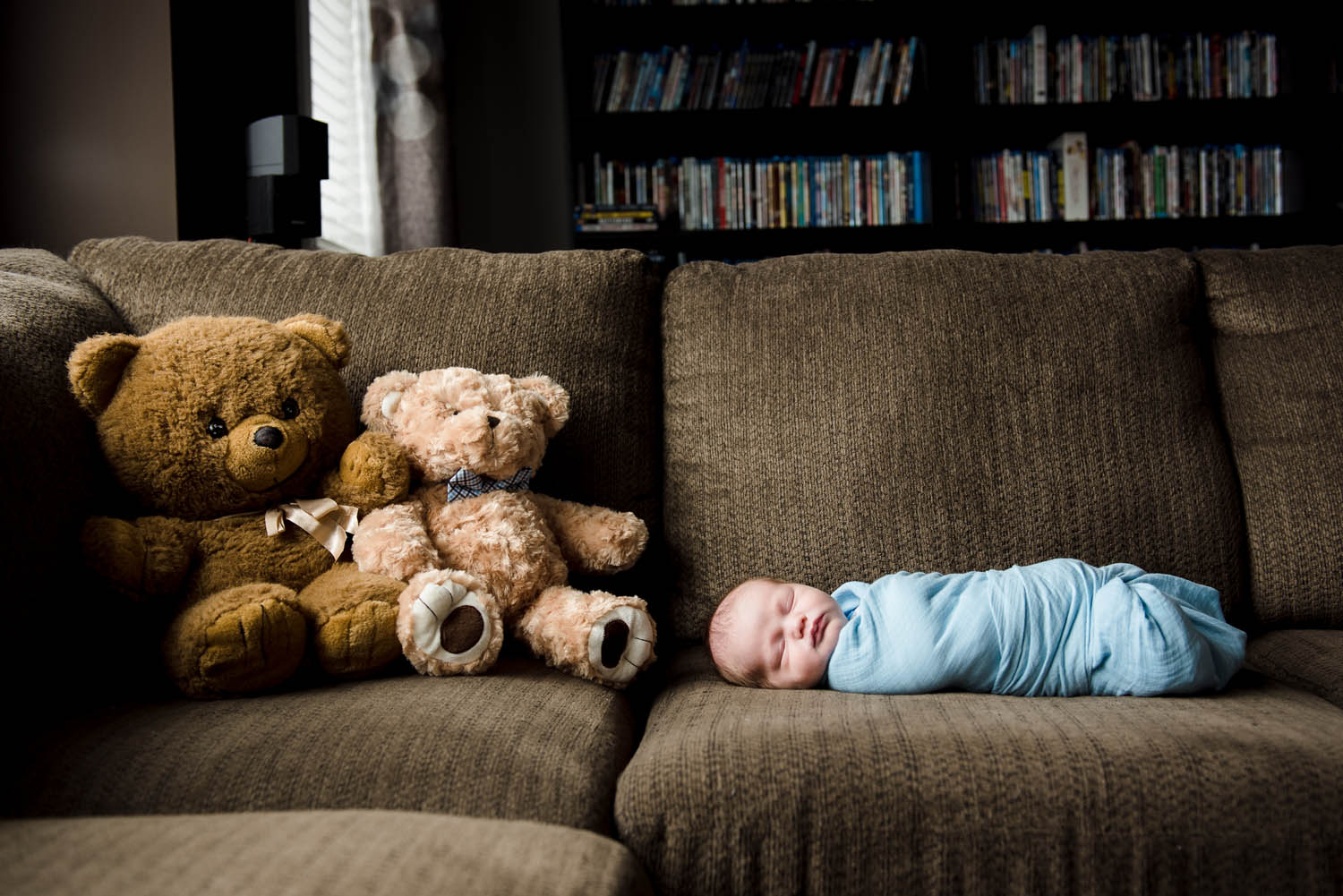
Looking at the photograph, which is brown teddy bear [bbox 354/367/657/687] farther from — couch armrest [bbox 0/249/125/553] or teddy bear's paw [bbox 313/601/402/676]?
couch armrest [bbox 0/249/125/553]

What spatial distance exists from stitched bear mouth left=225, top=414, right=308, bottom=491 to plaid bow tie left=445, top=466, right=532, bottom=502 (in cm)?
18

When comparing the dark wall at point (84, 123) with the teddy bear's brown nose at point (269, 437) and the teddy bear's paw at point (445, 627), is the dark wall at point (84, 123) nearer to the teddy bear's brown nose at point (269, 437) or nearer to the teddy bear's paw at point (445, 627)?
the teddy bear's brown nose at point (269, 437)

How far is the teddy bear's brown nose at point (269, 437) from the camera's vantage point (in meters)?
1.03

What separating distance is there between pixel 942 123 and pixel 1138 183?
706 mm

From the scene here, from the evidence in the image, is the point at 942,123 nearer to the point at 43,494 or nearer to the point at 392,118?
the point at 392,118

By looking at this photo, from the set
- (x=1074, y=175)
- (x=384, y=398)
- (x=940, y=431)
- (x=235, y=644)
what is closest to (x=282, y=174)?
(x=384, y=398)

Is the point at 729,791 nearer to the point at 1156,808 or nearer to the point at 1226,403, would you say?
the point at 1156,808

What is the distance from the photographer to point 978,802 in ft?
2.62

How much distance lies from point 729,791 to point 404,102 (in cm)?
252

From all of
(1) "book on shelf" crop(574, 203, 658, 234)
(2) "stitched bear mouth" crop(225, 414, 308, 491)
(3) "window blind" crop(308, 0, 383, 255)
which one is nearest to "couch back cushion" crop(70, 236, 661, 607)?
(2) "stitched bear mouth" crop(225, 414, 308, 491)

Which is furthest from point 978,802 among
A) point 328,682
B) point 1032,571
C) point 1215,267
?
point 1215,267

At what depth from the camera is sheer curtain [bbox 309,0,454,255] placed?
2777 millimetres

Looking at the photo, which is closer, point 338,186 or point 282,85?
point 282,85

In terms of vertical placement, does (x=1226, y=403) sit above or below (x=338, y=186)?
below
